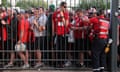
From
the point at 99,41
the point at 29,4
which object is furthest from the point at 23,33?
the point at 99,41

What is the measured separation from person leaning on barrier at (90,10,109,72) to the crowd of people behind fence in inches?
17.5

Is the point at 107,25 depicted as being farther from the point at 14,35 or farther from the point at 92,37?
the point at 14,35

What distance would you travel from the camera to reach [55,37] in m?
9.92

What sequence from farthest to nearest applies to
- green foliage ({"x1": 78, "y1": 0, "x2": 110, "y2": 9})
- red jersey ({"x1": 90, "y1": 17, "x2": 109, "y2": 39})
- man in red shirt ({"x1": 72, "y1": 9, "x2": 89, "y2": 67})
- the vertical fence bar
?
1. man in red shirt ({"x1": 72, "y1": 9, "x2": 89, "y2": 67})
2. green foliage ({"x1": 78, "y1": 0, "x2": 110, "y2": 9})
3. red jersey ({"x1": 90, "y1": 17, "x2": 109, "y2": 39})
4. the vertical fence bar

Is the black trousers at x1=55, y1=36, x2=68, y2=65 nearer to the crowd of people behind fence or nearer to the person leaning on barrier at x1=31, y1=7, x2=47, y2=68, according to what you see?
the crowd of people behind fence

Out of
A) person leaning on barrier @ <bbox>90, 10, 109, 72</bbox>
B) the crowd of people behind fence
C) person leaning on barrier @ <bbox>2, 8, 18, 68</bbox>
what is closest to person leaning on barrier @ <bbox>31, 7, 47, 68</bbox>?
the crowd of people behind fence

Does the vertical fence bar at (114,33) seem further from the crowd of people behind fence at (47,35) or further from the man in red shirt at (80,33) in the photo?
the man in red shirt at (80,33)

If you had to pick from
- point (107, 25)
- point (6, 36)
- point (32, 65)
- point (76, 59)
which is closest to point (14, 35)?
point (6, 36)

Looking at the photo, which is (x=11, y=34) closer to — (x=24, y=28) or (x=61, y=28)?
(x=24, y=28)

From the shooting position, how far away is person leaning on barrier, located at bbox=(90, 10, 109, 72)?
30.2 ft

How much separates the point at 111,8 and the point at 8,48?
2999 mm

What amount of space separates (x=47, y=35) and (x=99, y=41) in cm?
150

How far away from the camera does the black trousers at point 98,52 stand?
925cm

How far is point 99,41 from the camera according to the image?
9.24 meters
